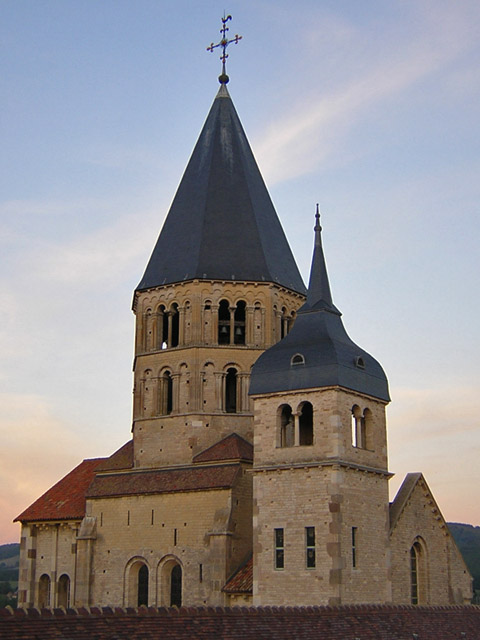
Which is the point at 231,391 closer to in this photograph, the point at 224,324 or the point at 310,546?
the point at 224,324

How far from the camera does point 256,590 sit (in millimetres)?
35594

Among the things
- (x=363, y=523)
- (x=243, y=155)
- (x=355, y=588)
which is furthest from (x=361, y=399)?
(x=243, y=155)

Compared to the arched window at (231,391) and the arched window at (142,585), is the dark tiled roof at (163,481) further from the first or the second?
the arched window at (231,391)

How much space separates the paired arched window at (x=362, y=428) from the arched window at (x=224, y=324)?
8552 millimetres

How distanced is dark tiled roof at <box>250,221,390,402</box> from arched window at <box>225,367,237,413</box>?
4.83 m

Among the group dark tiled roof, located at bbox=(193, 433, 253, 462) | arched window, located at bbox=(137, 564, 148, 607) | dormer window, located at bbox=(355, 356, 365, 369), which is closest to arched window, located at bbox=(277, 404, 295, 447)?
dark tiled roof, located at bbox=(193, 433, 253, 462)

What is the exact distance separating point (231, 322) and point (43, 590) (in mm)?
16014

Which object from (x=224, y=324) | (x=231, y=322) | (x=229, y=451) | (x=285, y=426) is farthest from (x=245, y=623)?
(x=224, y=324)

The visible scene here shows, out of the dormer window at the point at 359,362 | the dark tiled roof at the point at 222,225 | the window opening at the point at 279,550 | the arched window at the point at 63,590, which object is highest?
the dark tiled roof at the point at 222,225

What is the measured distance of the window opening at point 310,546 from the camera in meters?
34.8

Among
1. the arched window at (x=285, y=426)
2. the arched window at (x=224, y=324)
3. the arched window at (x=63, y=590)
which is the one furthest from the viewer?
the arched window at (x=63, y=590)

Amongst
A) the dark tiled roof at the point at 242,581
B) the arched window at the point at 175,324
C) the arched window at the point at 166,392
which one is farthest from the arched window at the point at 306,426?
the arched window at the point at 175,324

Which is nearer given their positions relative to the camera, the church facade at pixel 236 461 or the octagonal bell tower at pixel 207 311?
the church facade at pixel 236 461

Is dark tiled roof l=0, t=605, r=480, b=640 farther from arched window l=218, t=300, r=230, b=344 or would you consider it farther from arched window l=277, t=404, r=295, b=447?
arched window l=218, t=300, r=230, b=344
